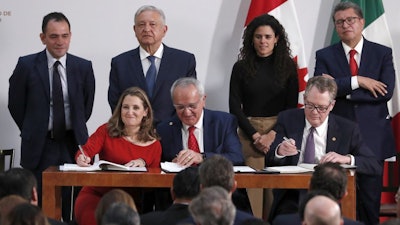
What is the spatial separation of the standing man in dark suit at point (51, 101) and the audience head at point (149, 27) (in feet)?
1.66

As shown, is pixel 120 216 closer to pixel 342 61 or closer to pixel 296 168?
pixel 296 168

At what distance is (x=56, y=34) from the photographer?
24.5 feet

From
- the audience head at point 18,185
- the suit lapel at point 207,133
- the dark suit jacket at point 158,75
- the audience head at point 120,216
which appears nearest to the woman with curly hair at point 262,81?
the dark suit jacket at point 158,75

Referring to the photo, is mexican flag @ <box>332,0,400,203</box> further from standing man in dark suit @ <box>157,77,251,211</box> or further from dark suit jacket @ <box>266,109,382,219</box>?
standing man in dark suit @ <box>157,77,251,211</box>

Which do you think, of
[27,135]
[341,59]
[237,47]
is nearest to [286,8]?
[237,47]

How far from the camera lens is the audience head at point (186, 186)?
5.23 m

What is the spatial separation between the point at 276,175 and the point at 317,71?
1.74 metres

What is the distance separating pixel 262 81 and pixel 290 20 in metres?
1.08

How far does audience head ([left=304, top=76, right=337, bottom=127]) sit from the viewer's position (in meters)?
6.62

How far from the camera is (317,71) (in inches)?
302

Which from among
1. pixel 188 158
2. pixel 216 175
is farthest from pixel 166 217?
pixel 188 158

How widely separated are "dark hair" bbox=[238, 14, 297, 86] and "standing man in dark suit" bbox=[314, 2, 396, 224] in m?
0.25

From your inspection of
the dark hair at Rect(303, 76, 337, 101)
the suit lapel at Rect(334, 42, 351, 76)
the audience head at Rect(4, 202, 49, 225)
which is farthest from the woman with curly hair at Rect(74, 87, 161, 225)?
the audience head at Rect(4, 202, 49, 225)

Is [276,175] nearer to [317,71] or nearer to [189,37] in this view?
[317,71]
